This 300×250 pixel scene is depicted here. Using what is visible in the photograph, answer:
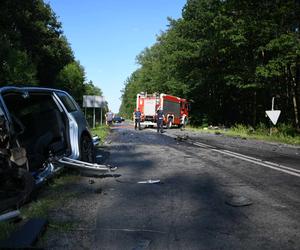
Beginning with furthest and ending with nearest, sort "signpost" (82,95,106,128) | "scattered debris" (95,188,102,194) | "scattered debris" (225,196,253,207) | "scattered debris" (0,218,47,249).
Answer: "signpost" (82,95,106,128) < "scattered debris" (95,188,102,194) < "scattered debris" (225,196,253,207) < "scattered debris" (0,218,47,249)

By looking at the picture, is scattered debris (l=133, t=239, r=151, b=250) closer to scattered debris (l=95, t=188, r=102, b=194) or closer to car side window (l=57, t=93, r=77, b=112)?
scattered debris (l=95, t=188, r=102, b=194)

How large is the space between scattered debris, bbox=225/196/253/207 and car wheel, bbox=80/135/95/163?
3578mm

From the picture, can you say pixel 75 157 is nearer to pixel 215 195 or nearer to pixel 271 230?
pixel 215 195

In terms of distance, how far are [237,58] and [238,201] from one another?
3178cm

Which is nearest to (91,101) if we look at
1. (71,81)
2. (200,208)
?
(71,81)

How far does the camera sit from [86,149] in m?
9.73

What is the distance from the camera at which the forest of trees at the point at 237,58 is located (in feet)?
95.3

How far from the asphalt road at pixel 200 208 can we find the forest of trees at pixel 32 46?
28.9 meters

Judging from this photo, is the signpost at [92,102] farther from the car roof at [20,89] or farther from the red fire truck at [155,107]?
the car roof at [20,89]

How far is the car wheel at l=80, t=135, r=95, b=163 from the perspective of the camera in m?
9.36

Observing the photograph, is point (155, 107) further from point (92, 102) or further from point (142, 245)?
point (142, 245)

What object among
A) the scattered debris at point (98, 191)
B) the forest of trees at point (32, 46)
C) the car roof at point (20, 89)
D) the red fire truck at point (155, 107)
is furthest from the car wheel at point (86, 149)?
the red fire truck at point (155, 107)

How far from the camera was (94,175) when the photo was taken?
30.2ft

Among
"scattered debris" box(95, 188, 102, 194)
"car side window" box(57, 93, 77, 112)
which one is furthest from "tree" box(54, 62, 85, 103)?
"scattered debris" box(95, 188, 102, 194)
